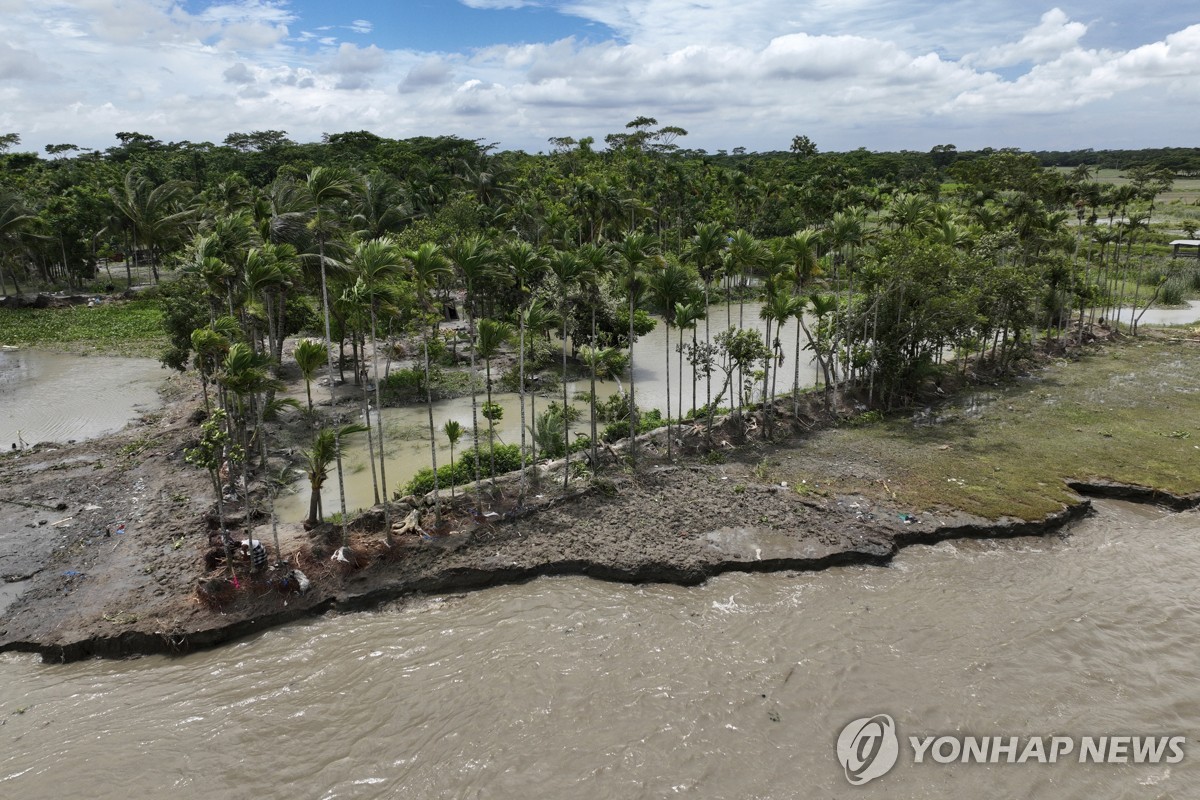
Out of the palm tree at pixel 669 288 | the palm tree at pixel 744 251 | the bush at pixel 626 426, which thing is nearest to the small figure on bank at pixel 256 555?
the bush at pixel 626 426

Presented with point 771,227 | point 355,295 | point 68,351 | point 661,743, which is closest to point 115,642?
point 355,295

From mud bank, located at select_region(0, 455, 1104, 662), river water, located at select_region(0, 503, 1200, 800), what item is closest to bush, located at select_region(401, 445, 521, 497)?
mud bank, located at select_region(0, 455, 1104, 662)

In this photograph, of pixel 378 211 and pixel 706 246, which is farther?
pixel 378 211

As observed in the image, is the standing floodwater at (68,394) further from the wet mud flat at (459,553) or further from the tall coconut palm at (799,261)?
the tall coconut palm at (799,261)

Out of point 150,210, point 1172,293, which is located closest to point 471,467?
point 150,210

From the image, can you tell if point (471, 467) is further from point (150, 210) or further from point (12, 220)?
point (12, 220)

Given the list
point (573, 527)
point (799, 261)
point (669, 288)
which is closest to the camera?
point (573, 527)
